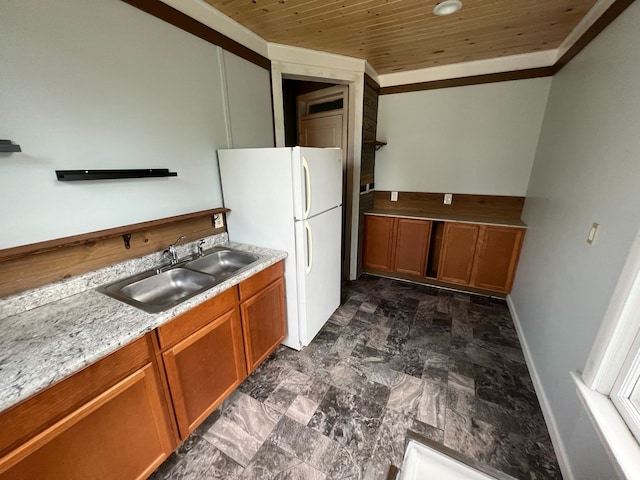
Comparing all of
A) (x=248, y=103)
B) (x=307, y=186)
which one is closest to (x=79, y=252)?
(x=307, y=186)

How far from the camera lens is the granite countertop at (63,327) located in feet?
2.68

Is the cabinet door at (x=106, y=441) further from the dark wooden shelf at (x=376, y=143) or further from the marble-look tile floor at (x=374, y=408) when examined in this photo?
the dark wooden shelf at (x=376, y=143)

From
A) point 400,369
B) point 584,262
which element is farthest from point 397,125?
point 400,369

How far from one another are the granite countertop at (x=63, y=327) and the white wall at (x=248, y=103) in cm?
135

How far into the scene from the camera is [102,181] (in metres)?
1.39

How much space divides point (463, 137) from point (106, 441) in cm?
386

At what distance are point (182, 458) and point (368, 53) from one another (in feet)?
11.5

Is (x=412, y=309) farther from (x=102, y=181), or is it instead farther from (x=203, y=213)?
(x=102, y=181)

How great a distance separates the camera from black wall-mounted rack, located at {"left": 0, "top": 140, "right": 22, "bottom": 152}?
3.38 feet

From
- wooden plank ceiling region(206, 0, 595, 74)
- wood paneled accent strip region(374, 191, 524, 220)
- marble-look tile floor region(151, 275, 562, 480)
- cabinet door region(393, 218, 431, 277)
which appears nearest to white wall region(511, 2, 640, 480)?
marble-look tile floor region(151, 275, 562, 480)

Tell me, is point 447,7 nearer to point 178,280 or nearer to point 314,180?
point 314,180

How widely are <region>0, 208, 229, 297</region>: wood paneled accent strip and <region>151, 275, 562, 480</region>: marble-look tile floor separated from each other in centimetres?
114

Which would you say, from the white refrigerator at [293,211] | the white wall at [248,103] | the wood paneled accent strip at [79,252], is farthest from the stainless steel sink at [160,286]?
the white wall at [248,103]

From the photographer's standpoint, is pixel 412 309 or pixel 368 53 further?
pixel 412 309
